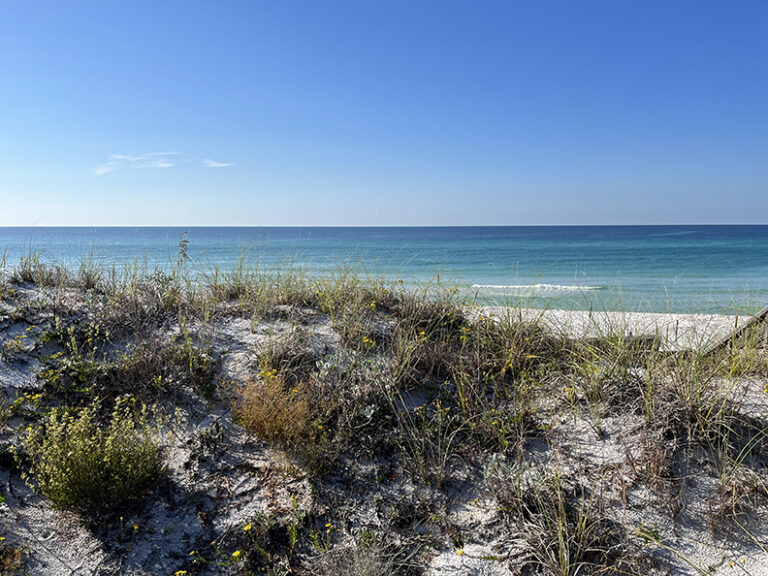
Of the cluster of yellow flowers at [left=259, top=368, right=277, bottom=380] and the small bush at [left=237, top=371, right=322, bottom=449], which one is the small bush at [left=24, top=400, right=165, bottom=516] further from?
the cluster of yellow flowers at [left=259, top=368, right=277, bottom=380]

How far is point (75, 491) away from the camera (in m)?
3.09

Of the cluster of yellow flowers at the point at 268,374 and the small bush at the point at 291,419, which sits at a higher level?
the cluster of yellow flowers at the point at 268,374

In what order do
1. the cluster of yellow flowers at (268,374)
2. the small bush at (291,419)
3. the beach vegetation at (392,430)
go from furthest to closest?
the cluster of yellow flowers at (268,374)
the small bush at (291,419)
the beach vegetation at (392,430)

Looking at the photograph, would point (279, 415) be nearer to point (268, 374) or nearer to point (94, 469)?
point (268, 374)

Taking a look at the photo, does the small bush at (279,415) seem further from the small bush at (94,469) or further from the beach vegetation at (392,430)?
the small bush at (94,469)

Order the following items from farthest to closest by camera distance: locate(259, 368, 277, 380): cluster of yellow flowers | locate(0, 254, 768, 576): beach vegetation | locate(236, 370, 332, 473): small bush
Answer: locate(259, 368, 277, 380): cluster of yellow flowers → locate(236, 370, 332, 473): small bush → locate(0, 254, 768, 576): beach vegetation

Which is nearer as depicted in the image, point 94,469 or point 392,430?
point 94,469

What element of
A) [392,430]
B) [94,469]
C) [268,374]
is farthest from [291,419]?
[94,469]

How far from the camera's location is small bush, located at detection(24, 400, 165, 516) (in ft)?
10.1

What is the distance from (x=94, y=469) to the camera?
3135mm

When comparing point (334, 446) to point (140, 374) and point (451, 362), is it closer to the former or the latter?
point (451, 362)

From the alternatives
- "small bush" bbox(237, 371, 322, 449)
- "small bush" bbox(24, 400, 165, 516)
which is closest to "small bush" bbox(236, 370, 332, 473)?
"small bush" bbox(237, 371, 322, 449)

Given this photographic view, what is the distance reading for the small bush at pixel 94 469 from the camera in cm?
309

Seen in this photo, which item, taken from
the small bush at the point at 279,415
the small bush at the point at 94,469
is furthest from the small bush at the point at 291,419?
the small bush at the point at 94,469
